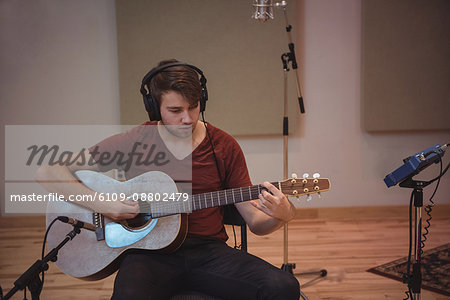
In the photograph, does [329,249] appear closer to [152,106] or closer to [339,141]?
[339,141]

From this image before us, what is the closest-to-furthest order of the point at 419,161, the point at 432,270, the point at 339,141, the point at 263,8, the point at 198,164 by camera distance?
the point at 419,161 < the point at 198,164 < the point at 263,8 < the point at 432,270 < the point at 339,141

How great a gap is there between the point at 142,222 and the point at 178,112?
1.49 ft

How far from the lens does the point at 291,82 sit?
12.5 ft

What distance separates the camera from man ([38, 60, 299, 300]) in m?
1.65

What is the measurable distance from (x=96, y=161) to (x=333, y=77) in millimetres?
2466

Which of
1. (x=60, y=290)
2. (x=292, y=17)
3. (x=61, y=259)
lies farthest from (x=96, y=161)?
(x=292, y=17)

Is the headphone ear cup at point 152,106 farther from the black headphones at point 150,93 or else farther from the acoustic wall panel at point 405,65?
the acoustic wall panel at point 405,65

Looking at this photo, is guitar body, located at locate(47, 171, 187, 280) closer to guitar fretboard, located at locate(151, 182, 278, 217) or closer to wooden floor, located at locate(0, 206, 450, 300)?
guitar fretboard, located at locate(151, 182, 278, 217)

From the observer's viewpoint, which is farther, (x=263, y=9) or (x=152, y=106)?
(x=263, y=9)

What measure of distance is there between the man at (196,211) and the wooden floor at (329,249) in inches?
40.2

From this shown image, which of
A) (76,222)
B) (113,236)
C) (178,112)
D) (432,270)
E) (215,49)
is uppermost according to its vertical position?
(215,49)

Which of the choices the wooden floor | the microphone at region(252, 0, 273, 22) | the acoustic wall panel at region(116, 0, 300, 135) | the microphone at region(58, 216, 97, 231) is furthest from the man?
the acoustic wall panel at region(116, 0, 300, 135)

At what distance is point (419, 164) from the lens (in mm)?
1732

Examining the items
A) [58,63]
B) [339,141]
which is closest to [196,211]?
[339,141]
